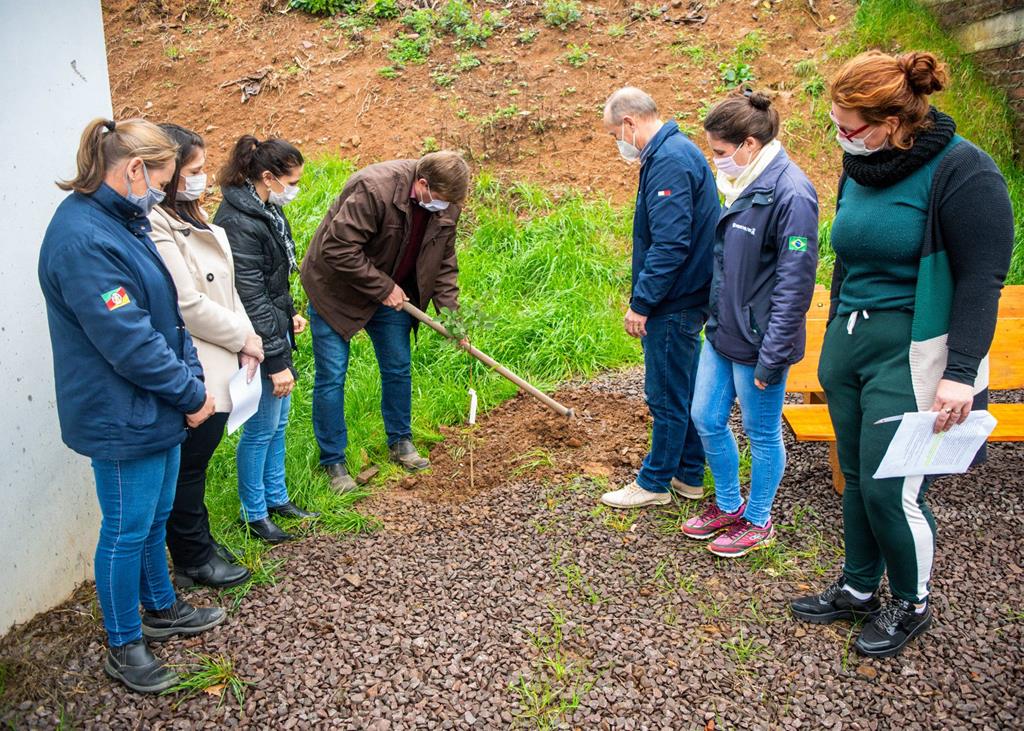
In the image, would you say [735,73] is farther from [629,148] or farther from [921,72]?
[921,72]

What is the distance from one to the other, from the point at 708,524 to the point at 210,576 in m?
2.28

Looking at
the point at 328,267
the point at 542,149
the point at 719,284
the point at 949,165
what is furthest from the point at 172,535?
the point at 542,149

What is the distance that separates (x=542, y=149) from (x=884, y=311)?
5.79 metres

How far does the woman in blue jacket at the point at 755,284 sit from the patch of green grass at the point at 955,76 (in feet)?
16.5

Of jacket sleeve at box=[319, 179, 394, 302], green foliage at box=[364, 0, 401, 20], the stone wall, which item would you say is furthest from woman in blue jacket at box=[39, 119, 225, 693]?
the stone wall

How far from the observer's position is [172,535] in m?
3.53

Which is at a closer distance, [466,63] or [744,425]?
[744,425]

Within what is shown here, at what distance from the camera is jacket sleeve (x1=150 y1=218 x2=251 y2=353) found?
9.97 ft

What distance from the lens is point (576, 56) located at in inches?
352

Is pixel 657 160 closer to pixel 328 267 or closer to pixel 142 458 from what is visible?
pixel 328 267

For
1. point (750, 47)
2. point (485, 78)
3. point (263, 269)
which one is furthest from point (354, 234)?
point (750, 47)

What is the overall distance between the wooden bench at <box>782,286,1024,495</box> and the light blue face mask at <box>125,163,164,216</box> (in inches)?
119

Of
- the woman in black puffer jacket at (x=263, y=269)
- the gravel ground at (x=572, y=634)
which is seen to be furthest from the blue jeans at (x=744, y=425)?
the woman in black puffer jacket at (x=263, y=269)

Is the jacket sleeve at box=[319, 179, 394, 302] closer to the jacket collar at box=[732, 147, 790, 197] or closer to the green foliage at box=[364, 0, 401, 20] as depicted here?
the jacket collar at box=[732, 147, 790, 197]
